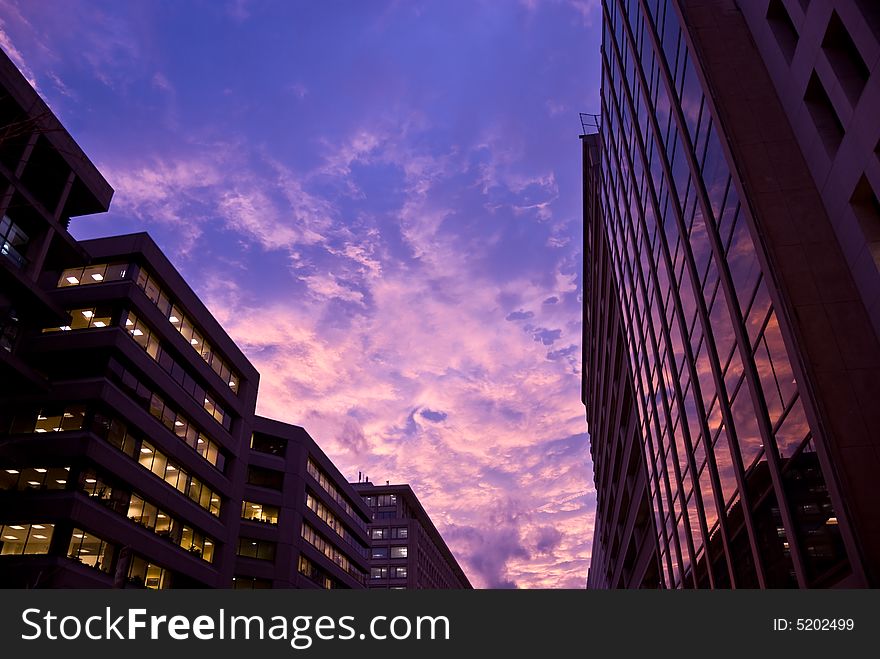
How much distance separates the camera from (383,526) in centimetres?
14012

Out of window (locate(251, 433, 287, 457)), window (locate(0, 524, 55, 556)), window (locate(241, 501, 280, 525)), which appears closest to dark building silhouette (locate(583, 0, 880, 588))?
window (locate(0, 524, 55, 556))

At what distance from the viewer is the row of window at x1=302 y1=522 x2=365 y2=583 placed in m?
70.9

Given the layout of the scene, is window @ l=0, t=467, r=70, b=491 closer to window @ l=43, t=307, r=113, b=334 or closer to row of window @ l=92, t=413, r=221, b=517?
row of window @ l=92, t=413, r=221, b=517

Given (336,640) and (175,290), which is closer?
(336,640)

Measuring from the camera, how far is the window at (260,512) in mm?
64875

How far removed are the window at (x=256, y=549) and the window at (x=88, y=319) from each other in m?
30.5

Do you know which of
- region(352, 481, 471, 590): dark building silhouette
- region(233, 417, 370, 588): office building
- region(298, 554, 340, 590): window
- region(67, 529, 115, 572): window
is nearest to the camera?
region(67, 529, 115, 572): window

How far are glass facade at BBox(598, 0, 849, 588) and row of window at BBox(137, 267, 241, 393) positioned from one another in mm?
31556

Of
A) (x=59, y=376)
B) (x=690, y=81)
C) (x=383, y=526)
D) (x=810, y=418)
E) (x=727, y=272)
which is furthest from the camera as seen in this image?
(x=383, y=526)

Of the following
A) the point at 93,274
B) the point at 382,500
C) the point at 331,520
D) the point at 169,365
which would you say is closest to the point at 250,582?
the point at 331,520

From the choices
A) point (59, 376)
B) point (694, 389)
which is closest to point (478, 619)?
point (694, 389)

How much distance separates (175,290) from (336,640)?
4335 cm

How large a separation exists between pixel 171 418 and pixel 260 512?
2403 cm

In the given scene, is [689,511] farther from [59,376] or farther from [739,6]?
[59,376]
